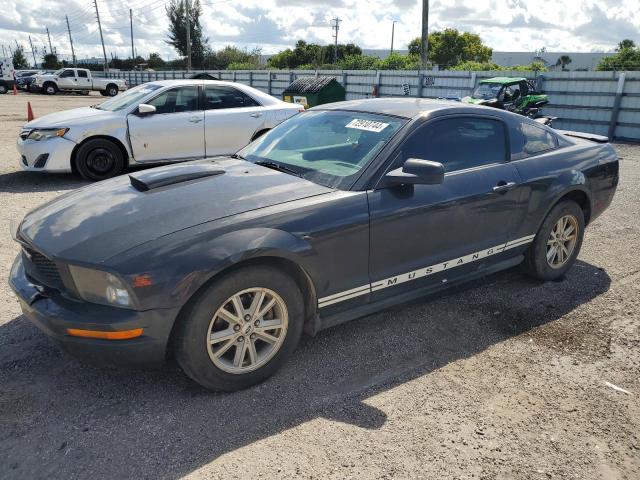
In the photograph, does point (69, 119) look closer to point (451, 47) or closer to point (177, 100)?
point (177, 100)

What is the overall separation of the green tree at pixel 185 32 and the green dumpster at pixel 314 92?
186 feet

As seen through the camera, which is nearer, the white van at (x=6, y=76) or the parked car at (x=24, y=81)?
the white van at (x=6, y=76)

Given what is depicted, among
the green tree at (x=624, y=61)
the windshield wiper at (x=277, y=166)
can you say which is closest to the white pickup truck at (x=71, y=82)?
the green tree at (x=624, y=61)

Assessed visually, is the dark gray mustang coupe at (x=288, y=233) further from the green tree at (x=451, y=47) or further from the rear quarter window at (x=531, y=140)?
the green tree at (x=451, y=47)

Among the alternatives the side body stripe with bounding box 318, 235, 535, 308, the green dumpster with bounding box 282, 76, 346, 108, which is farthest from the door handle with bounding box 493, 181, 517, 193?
the green dumpster with bounding box 282, 76, 346, 108

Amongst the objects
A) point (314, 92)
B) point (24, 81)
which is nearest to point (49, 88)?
point (24, 81)

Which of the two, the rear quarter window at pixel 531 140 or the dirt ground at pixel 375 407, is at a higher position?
the rear quarter window at pixel 531 140

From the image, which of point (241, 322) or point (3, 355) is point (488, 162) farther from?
point (3, 355)

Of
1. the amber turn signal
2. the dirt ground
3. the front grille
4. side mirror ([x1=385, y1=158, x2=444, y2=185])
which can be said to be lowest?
the dirt ground

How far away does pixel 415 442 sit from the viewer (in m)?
2.56

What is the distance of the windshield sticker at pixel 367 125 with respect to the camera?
11.6 feet

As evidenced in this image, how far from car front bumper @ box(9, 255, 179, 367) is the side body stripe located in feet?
3.04

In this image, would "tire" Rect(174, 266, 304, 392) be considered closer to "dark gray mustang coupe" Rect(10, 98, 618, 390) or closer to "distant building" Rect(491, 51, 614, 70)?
"dark gray mustang coupe" Rect(10, 98, 618, 390)

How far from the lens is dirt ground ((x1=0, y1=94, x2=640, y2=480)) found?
2.40 metres
